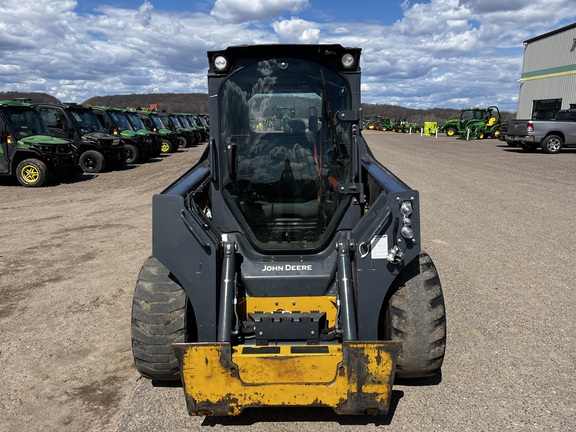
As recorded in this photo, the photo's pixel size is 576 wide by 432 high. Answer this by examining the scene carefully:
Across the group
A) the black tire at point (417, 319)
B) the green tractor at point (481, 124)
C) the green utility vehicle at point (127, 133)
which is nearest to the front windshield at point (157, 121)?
the green utility vehicle at point (127, 133)

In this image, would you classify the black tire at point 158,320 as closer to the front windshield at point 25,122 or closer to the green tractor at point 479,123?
the front windshield at point 25,122

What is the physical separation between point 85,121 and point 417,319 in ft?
51.8

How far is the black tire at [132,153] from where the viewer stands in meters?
18.9

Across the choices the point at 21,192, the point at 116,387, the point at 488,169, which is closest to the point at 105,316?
the point at 116,387

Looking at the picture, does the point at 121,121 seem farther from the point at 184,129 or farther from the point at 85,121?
the point at 184,129

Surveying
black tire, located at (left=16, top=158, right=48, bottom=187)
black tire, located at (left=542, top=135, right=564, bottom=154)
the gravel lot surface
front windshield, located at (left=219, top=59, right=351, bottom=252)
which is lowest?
the gravel lot surface

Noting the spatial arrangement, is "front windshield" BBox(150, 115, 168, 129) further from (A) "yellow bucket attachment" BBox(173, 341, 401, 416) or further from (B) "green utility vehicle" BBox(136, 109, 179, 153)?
(A) "yellow bucket attachment" BBox(173, 341, 401, 416)

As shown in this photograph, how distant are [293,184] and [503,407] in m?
2.14

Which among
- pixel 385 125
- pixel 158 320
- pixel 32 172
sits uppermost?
pixel 385 125

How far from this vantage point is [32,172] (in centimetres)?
1326

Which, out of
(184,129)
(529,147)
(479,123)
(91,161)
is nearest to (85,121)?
(91,161)

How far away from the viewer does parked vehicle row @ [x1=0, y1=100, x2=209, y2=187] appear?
42.7 ft

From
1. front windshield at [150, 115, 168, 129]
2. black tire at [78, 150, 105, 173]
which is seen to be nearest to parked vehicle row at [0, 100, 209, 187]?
black tire at [78, 150, 105, 173]

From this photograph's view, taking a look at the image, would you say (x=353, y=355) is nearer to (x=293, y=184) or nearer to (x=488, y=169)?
(x=293, y=184)
